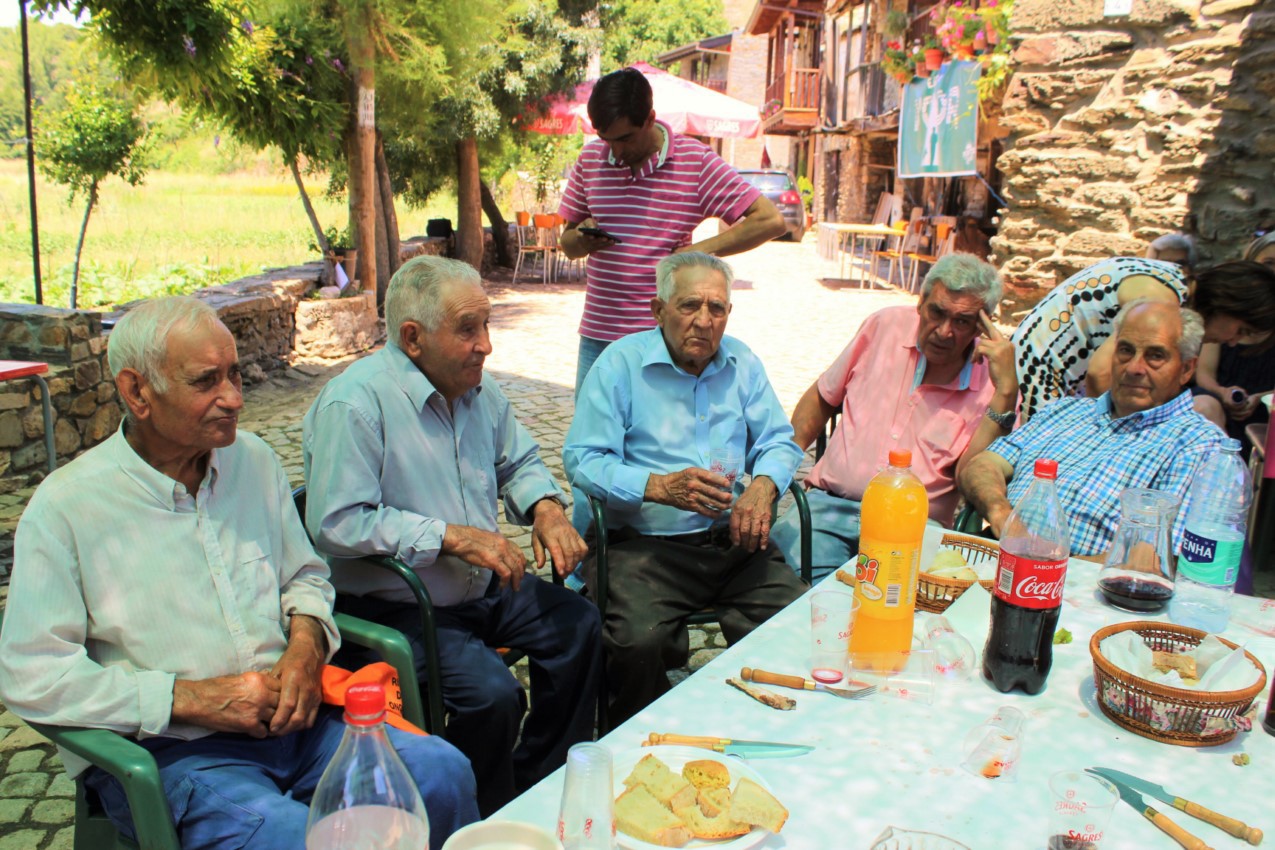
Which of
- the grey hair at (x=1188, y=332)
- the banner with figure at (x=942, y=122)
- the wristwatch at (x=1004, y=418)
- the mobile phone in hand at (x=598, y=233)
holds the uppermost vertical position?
the banner with figure at (x=942, y=122)

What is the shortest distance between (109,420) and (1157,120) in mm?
6932

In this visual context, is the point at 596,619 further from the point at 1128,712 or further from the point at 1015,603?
the point at 1128,712

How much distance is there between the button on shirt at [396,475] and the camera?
7.89 ft

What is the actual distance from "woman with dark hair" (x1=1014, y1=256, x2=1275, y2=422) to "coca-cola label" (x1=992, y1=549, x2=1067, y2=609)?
7.15 ft

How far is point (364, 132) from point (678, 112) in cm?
653

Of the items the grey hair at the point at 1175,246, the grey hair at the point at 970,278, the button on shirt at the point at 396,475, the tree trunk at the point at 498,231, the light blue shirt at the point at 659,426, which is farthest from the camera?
the tree trunk at the point at 498,231

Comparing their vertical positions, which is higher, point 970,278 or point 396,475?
point 970,278

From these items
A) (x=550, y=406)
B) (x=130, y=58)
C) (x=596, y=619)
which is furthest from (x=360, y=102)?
(x=596, y=619)

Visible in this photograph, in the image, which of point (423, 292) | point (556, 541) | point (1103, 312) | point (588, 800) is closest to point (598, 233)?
point (423, 292)

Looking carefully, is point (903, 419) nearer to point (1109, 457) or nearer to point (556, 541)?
point (1109, 457)

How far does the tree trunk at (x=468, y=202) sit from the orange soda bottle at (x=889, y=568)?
1246cm

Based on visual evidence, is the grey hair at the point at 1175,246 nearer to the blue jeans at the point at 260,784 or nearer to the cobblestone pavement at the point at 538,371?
the cobblestone pavement at the point at 538,371

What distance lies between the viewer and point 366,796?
1.39 metres

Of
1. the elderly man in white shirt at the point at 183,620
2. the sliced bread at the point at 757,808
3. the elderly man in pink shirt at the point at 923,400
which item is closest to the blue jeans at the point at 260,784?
the elderly man in white shirt at the point at 183,620
